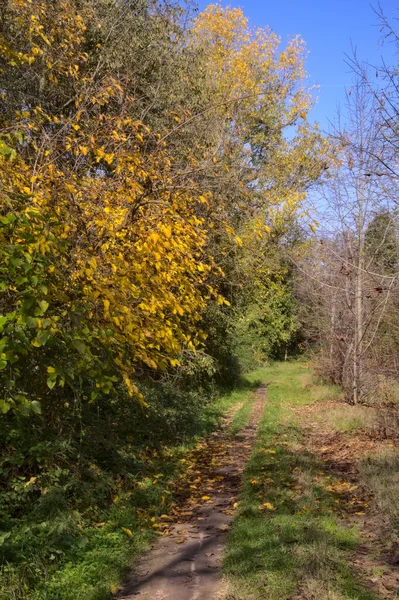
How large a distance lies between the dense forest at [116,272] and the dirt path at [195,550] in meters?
0.32

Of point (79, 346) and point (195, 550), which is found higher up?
point (79, 346)

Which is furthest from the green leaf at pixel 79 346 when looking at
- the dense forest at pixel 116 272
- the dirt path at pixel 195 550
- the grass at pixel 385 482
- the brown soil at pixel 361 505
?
the grass at pixel 385 482

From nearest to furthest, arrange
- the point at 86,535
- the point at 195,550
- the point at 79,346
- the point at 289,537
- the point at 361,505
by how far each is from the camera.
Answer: the point at 79,346
the point at 289,537
the point at 195,550
the point at 86,535
the point at 361,505

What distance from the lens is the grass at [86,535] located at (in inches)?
185

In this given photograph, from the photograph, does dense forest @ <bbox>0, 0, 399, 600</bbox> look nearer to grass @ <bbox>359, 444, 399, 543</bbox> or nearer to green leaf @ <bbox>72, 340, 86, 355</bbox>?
green leaf @ <bbox>72, 340, 86, 355</bbox>

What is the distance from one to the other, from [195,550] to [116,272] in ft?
10.0

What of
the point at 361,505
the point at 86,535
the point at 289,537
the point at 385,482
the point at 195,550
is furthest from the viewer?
the point at 385,482

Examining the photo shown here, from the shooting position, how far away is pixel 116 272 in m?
5.45

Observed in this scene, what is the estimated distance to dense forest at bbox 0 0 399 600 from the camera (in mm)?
4652

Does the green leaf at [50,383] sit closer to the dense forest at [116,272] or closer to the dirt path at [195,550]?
the dense forest at [116,272]

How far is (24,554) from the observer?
5.02 meters

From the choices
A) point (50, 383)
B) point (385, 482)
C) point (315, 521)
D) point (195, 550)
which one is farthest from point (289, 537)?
point (50, 383)

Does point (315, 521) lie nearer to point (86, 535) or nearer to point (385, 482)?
point (385, 482)

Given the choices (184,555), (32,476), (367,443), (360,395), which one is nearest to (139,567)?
(184,555)
